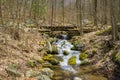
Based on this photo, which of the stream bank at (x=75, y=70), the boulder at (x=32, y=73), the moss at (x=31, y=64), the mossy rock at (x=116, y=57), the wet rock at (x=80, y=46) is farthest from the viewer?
the wet rock at (x=80, y=46)

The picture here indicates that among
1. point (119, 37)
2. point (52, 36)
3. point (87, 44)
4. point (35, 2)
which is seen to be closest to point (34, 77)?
point (119, 37)

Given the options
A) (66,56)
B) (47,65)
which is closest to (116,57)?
(47,65)

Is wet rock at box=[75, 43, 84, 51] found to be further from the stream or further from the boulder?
the boulder

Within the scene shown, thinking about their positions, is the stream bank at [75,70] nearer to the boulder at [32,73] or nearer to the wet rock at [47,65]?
the wet rock at [47,65]

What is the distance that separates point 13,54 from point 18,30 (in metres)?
3.81

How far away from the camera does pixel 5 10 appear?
1742 centimetres

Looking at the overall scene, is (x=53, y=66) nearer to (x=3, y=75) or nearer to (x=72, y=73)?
(x=72, y=73)

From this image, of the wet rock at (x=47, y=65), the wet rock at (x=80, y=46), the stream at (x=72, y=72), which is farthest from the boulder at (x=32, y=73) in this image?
the wet rock at (x=80, y=46)

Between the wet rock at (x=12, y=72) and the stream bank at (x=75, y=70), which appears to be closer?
the wet rock at (x=12, y=72)

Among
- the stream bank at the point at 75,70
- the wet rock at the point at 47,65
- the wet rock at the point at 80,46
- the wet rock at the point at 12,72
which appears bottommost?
the stream bank at the point at 75,70

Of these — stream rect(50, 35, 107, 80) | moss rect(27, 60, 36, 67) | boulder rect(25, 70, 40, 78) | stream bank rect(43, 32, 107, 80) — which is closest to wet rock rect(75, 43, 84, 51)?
stream bank rect(43, 32, 107, 80)

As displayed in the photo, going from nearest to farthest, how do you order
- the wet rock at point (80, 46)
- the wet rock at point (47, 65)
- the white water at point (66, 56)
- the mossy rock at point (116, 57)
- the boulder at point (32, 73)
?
the boulder at point (32, 73) < the mossy rock at point (116, 57) < the wet rock at point (47, 65) < the white water at point (66, 56) < the wet rock at point (80, 46)

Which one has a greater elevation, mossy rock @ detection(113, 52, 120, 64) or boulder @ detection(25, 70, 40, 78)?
mossy rock @ detection(113, 52, 120, 64)

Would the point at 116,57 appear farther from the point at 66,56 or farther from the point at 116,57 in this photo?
the point at 66,56
